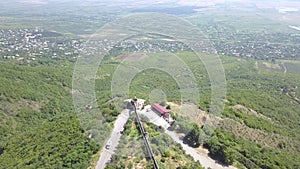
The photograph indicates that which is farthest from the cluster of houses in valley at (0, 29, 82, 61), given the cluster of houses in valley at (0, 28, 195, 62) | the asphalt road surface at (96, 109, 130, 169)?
the asphalt road surface at (96, 109, 130, 169)

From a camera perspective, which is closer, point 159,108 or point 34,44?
point 159,108

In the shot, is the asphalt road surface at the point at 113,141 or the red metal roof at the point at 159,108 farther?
the red metal roof at the point at 159,108

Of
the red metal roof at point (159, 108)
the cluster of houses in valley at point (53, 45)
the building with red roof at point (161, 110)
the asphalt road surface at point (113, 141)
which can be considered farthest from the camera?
the cluster of houses in valley at point (53, 45)

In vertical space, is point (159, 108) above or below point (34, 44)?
above

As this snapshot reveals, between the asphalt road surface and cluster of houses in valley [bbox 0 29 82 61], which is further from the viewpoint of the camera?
cluster of houses in valley [bbox 0 29 82 61]

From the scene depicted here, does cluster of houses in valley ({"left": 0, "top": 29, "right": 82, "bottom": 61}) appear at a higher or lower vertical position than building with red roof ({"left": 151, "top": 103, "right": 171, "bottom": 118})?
lower

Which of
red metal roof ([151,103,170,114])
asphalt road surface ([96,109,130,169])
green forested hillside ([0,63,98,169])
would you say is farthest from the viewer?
red metal roof ([151,103,170,114])

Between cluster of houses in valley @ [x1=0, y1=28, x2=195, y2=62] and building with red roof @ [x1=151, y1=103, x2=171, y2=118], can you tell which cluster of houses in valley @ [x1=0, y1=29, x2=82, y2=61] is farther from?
building with red roof @ [x1=151, y1=103, x2=171, y2=118]

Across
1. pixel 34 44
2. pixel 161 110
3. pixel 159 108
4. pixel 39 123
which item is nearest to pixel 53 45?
pixel 34 44

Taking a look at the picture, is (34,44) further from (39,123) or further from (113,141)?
(113,141)

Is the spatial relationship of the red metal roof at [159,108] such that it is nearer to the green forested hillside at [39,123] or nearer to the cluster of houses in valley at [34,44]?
the green forested hillside at [39,123]

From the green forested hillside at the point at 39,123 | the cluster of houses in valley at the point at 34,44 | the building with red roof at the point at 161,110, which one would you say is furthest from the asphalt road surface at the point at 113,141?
the cluster of houses in valley at the point at 34,44

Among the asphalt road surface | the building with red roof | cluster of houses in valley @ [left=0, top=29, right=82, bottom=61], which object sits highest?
the building with red roof
